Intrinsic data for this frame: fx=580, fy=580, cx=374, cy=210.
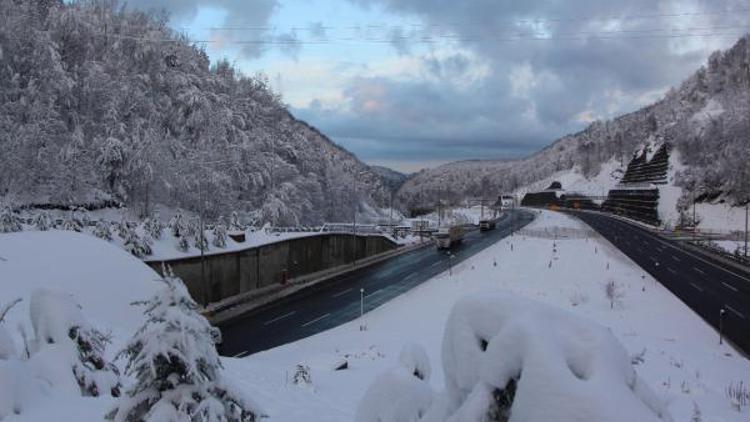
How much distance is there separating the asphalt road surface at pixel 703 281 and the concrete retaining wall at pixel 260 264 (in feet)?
89.4

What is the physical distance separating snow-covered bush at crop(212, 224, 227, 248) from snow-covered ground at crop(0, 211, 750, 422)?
11.6 m

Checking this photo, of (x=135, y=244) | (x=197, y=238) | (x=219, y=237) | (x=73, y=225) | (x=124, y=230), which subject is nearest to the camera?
(x=73, y=225)

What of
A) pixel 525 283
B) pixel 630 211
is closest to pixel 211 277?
pixel 525 283

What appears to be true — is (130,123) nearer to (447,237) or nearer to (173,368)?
(447,237)

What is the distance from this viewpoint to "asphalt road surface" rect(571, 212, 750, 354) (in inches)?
1197

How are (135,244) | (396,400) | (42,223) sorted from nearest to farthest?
(396,400) < (42,223) < (135,244)

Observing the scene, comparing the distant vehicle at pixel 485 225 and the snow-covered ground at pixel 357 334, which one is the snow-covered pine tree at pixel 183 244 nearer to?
the snow-covered ground at pixel 357 334

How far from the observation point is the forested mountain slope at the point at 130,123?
46.3 m

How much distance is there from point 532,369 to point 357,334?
25.5m

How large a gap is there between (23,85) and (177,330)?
2121 inches

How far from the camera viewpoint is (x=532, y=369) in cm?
358

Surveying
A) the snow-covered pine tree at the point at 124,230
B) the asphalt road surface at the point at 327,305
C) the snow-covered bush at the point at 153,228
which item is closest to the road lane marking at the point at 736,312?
the asphalt road surface at the point at 327,305

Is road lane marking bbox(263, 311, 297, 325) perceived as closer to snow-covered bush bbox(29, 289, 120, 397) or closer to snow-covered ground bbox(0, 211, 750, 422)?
snow-covered ground bbox(0, 211, 750, 422)

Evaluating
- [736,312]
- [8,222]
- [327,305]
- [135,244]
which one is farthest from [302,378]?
[736,312]
